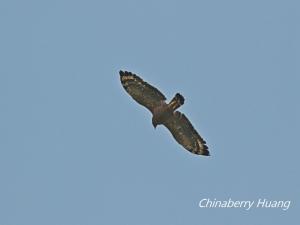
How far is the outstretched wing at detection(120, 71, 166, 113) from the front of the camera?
84.1 feet

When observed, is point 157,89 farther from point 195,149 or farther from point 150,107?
point 195,149

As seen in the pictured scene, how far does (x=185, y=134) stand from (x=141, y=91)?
236cm

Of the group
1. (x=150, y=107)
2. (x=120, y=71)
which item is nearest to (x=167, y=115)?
(x=150, y=107)

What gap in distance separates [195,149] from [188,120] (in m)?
1.35

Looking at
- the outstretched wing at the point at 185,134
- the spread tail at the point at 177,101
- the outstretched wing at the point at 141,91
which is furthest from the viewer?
the outstretched wing at the point at 185,134

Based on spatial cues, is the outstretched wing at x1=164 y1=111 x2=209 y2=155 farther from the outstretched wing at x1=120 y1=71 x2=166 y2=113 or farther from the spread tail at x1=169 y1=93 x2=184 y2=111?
the outstretched wing at x1=120 y1=71 x2=166 y2=113

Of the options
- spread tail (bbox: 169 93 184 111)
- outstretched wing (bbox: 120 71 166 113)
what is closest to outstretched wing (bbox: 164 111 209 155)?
spread tail (bbox: 169 93 184 111)

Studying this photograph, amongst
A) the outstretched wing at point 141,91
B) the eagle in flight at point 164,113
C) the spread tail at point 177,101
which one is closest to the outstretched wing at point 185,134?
the eagle in flight at point 164,113

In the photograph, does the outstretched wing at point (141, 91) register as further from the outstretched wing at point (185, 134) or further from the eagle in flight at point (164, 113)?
the outstretched wing at point (185, 134)

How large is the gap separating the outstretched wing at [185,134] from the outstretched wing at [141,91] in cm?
85

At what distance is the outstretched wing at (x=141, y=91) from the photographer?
25.6m

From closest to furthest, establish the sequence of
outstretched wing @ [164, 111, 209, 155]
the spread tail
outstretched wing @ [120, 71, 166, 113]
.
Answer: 1. the spread tail
2. outstretched wing @ [120, 71, 166, 113]
3. outstretched wing @ [164, 111, 209, 155]

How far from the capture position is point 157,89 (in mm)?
25500

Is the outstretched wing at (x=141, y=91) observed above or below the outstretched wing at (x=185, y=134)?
above
